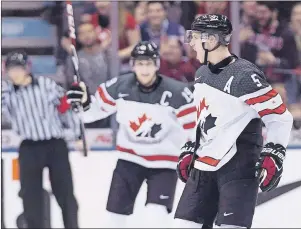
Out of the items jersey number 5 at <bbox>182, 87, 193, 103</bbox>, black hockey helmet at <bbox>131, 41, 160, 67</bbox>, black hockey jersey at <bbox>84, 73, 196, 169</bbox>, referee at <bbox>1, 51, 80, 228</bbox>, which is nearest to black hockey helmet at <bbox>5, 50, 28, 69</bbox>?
referee at <bbox>1, 51, 80, 228</bbox>

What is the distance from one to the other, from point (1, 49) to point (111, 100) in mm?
765

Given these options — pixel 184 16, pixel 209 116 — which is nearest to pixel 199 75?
pixel 209 116

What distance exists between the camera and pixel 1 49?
14.6 feet

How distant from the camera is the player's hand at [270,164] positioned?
2.80 meters

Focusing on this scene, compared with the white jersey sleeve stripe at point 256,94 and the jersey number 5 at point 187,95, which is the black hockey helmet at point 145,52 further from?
the white jersey sleeve stripe at point 256,94

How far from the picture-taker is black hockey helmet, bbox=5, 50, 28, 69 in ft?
14.0

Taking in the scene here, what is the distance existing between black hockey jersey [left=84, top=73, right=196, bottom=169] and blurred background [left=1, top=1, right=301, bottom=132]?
0.31 metres

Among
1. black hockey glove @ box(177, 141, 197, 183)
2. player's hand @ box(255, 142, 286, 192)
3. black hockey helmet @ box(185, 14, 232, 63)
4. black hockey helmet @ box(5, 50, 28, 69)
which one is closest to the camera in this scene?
player's hand @ box(255, 142, 286, 192)

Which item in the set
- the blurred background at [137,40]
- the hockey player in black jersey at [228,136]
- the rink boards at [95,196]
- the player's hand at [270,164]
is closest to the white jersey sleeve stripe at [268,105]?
the hockey player in black jersey at [228,136]

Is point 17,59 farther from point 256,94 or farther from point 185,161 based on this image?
point 256,94

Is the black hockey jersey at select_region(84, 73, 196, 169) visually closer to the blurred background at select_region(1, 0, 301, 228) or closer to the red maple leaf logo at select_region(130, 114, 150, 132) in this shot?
the red maple leaf logo at select_region(130, 114, 150, 132)

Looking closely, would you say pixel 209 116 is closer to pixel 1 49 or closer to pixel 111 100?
pixel 111 100

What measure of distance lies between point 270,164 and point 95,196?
1893 mm

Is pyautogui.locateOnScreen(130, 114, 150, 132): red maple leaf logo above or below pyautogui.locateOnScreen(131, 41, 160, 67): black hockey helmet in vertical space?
below
